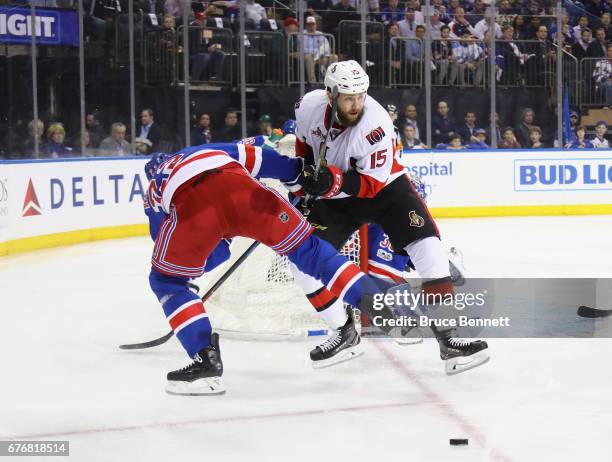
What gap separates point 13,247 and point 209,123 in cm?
286

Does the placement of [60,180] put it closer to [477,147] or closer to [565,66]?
[477,147]

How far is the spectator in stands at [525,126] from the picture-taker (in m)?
10.0

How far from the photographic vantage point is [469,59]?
33.7ft

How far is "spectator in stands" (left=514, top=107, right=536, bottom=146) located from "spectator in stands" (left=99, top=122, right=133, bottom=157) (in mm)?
3834

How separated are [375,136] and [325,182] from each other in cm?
26

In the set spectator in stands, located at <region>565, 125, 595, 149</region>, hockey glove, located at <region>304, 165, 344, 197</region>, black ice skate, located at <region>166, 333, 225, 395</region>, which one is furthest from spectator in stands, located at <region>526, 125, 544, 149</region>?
black ice skate, located at <region>166, 333, 225, 395</region>

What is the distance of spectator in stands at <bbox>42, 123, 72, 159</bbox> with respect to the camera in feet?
26.0

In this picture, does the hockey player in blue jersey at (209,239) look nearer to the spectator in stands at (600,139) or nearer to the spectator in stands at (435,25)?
the spectator in stands at (435,25)

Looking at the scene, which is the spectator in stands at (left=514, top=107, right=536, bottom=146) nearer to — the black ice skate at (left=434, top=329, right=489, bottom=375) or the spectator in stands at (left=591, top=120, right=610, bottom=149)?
the spectator in stands at (left=591, top=120, right=610, bottom=149)

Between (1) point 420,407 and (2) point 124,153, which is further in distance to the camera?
(2) point 124,153

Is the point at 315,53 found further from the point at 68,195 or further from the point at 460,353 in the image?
the point at 460,353

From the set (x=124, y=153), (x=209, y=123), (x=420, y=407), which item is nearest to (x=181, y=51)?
(x=209, y=123)

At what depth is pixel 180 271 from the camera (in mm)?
3238

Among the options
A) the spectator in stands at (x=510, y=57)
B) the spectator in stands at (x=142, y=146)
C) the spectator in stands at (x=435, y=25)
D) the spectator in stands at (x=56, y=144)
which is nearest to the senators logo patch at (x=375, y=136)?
the spectator in stands at (x=56, y=144)
